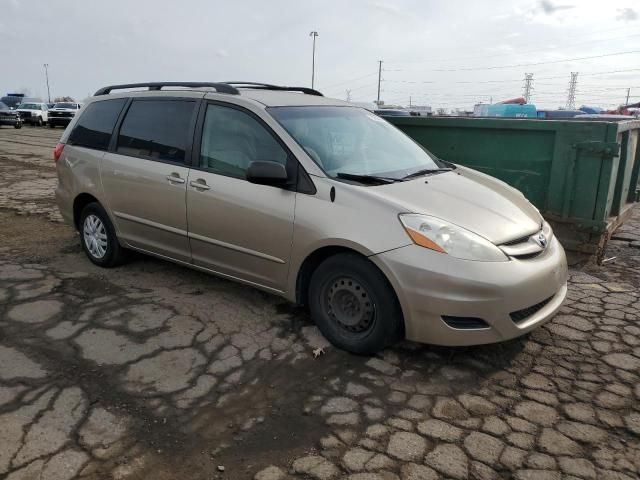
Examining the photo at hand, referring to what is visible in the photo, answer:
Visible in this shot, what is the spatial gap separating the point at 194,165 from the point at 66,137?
1980 millimetres

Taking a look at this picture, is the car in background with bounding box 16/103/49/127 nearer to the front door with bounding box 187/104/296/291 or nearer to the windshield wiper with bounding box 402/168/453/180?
the front door with bounding box 187/104/296/291

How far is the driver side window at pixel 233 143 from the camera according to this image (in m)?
3.85

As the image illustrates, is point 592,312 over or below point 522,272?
below

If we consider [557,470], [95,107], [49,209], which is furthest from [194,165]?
[49,209]

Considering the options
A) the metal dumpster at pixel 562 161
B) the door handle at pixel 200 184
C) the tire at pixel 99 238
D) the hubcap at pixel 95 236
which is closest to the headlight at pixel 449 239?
the door handle at pixel 200 184

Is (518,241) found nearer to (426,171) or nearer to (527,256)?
(527,256)

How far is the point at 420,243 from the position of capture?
10.4ft

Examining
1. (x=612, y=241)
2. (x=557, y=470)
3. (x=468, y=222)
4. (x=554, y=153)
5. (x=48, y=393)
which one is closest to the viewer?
(x=557, y=470)

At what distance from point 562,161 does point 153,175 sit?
3.73 meters

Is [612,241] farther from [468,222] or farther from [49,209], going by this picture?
[49,209]

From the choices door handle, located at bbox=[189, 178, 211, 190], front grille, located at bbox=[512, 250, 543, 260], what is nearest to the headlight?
front grille, located at bbox=[512, 250, 543, 260]

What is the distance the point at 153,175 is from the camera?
14.5 ft

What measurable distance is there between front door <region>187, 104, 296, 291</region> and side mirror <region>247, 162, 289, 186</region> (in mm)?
132

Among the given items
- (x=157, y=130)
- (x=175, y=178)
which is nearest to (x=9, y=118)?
(x=157, y=130)
